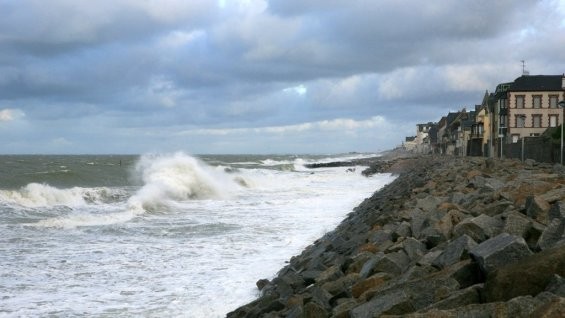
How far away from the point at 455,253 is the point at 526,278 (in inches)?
48.9

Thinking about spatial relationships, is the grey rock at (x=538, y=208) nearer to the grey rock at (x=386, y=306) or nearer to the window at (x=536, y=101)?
the grey rock at (x=386, y=306)

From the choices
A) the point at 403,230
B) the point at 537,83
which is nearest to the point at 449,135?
the point at 537,83

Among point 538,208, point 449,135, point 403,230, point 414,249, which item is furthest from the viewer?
point 449,135

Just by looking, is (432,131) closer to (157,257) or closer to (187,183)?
(187,183)

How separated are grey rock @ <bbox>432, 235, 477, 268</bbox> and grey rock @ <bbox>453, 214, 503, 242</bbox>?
0.81 meters

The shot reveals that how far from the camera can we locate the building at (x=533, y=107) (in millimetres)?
46094

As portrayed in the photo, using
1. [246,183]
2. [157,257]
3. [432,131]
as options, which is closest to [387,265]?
[157,257]

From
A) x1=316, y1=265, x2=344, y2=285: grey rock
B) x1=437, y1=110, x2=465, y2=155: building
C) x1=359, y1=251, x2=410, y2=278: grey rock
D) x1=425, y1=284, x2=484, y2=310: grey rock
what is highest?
x1=437, y1=110, x2=465, y2=155: building

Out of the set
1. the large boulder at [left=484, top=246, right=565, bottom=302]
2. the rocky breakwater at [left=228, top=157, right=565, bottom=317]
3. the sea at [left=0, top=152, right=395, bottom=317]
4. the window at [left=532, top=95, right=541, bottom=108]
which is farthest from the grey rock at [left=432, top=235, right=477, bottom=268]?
the window at [left=532, top=95, right=541, bottom=108]

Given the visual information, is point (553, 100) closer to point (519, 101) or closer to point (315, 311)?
point (519, 101)

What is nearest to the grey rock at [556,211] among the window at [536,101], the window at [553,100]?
the window at [536,101]

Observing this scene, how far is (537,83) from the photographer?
153 feet

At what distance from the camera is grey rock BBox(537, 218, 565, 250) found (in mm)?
4668

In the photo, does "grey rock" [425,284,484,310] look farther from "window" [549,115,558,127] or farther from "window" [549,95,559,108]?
"window" [549,95,559,108]
